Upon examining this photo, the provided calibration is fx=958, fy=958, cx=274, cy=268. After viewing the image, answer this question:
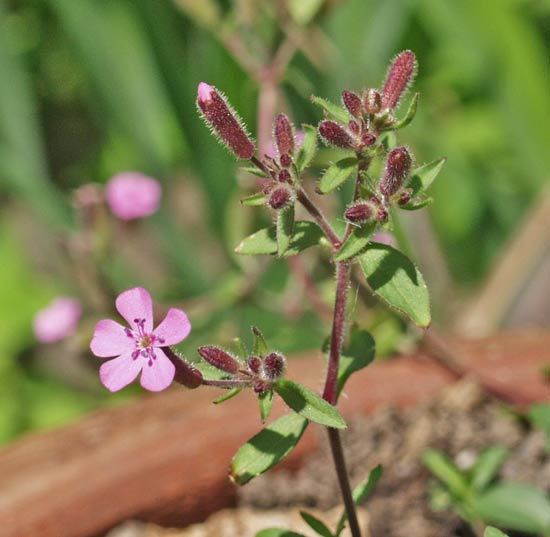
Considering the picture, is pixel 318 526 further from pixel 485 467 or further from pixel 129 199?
pixel 129 199

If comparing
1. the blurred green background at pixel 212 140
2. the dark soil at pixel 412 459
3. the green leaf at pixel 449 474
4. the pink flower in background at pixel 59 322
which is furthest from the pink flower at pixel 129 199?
the green leaf at pixel 449 474

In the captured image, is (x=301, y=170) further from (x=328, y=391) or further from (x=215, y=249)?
(x=215, y=249)

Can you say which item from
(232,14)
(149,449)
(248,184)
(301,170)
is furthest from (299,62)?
(301,170)

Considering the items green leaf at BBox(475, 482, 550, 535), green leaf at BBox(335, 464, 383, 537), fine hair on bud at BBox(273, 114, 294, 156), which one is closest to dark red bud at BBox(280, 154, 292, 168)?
fine hair on bud at BBox(273, 114, 294, 156)

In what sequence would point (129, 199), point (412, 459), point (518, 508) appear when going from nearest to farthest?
point (518, 508), point (412, 459), point (129, 199)

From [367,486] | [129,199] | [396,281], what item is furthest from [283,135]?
[129,199]

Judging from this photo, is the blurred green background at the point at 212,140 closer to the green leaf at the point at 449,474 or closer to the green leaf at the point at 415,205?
the green leaf at the point at 449,474
